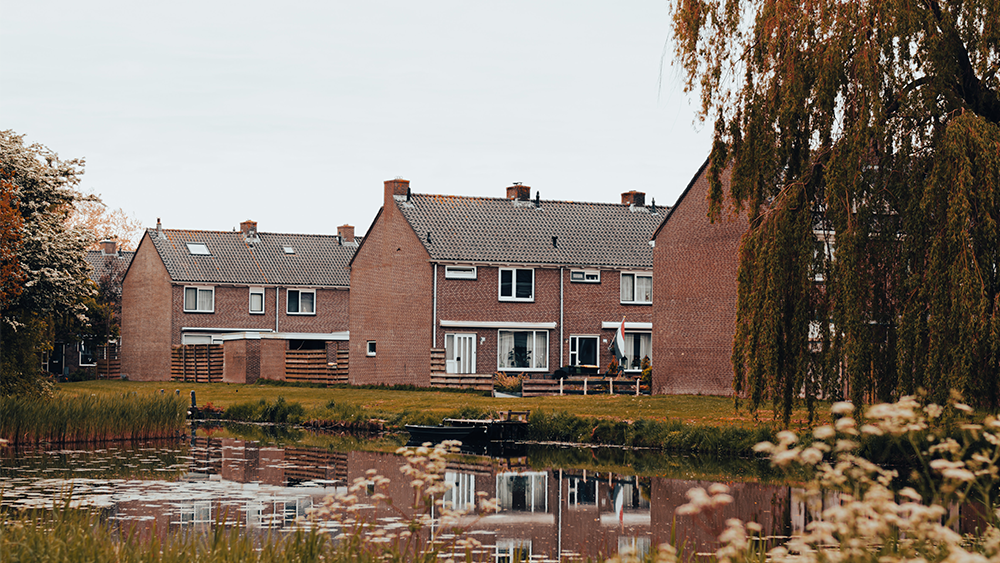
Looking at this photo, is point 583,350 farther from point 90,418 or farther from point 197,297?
point 90,418

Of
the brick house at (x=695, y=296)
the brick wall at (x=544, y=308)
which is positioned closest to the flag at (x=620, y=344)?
the brick wall at (x=544, y=308)

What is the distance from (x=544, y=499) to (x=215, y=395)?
88.9 ft

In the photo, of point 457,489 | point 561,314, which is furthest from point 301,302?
point 457,489

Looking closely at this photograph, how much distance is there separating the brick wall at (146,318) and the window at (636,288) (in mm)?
24295

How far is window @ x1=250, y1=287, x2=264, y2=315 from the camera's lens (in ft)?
203

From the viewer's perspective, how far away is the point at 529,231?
5103cm

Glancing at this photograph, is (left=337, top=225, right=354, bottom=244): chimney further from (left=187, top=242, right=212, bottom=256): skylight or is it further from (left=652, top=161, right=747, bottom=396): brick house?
(left=652, top=161, right=747, bottom=396): brick house

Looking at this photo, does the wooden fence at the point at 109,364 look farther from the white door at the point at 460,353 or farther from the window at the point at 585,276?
the window at the point at 585,276

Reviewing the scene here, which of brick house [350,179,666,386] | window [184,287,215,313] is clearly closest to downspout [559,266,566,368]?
brick house [350,179,666,386]

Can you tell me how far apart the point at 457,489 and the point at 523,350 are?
91.5 feet

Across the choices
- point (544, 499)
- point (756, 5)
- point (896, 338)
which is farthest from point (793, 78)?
point (544, 499)

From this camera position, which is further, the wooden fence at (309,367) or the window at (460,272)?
the wooden fence at (309,367)

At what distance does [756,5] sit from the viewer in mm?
20703

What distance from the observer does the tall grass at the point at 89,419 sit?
25.6 meters
